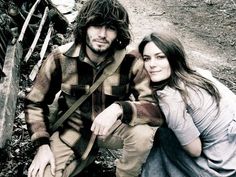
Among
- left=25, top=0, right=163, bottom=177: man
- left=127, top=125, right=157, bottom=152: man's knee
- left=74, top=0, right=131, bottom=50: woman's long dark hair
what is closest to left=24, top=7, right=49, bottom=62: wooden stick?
left=25, top=0, right=163, bottom=177: man

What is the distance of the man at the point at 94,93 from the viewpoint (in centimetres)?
359

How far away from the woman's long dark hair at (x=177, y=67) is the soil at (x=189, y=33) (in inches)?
62.5

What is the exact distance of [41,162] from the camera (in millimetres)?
3643

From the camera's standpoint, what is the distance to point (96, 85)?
3.75 m

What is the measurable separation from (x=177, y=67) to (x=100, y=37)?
70 centimetres

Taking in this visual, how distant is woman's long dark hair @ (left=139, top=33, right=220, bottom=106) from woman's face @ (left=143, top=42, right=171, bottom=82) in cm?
3

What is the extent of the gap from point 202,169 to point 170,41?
3.80 ft

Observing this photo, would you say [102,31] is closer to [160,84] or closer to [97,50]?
Answer: [97,50]

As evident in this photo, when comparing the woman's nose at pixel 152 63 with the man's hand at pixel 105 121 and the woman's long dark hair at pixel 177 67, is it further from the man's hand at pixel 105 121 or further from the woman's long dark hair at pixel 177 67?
the man's hand at pixel 105 121

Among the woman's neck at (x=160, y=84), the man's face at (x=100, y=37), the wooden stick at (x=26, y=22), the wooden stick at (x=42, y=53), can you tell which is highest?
the man's face at (x=100, y=37)

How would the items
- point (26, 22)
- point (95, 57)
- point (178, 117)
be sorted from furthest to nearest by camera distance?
point (26, 22)
point (95, 57)
point (178, 117)

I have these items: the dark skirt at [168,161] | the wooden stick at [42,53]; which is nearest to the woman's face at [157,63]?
→ the dark skirt at [168,161]

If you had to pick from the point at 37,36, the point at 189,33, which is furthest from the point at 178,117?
the point at 189,33

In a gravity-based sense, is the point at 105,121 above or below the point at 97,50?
below
